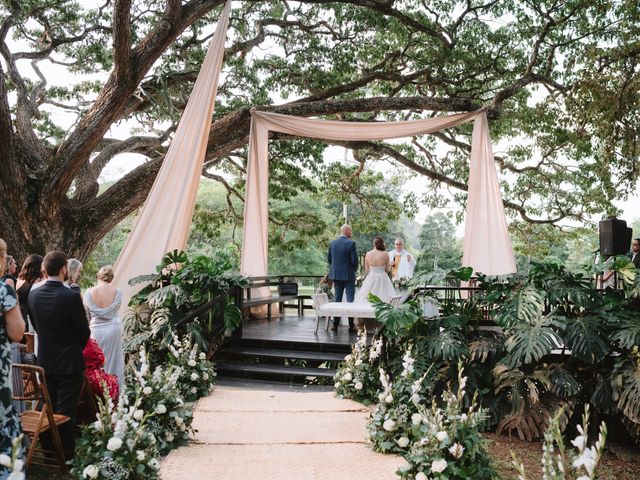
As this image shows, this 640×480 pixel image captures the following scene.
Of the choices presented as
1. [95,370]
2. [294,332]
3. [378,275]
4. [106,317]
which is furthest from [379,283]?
[95,370]

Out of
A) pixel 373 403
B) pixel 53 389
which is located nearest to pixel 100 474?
pixel 53 389

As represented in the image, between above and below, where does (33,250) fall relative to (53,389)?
above

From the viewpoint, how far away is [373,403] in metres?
6.24

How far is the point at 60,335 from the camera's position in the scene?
4.07 m

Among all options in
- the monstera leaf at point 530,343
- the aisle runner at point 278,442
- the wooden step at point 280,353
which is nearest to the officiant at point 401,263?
the wooden step at point 280,353

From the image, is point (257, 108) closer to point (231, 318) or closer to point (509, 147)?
point (231, 318)

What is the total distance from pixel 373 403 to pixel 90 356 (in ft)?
9.91

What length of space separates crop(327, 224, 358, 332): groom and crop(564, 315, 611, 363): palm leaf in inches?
148

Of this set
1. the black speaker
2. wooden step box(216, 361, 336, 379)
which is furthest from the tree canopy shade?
wooden step box(216, 361, 336, 379)

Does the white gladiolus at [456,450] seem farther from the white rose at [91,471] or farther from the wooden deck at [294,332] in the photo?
the wooden deck at [294,332]

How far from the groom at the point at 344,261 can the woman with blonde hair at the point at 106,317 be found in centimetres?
393

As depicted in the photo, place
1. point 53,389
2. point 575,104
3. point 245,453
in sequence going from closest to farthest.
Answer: point 53,389
point 245,453
point 575,104

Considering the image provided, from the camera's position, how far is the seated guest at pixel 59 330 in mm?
4039

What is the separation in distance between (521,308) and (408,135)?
3.99 meters
